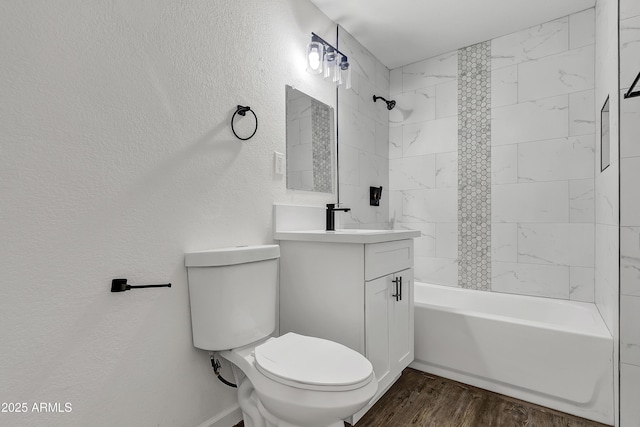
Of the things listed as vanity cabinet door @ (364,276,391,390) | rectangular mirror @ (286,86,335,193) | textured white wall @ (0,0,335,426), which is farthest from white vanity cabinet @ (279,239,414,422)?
rectangular mirror @ (286,86,335,193)

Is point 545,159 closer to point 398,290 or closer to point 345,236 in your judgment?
point 398,290

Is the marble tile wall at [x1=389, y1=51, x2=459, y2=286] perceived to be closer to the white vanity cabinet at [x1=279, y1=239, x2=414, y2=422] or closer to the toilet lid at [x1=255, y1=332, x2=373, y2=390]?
the white vanity cabinet at [x1=279, y1=239, x2=414, y2=422]

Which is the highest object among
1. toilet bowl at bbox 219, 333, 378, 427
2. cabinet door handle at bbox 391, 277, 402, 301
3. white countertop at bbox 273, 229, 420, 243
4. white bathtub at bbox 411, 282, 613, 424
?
white countertop at bbox 273, 229, 420, 243

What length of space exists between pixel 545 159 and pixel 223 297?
2347mm

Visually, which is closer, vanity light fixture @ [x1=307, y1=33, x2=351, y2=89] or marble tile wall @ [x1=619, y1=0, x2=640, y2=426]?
marble tile wall @ [x1=619, y1=0, x2=640, y2=426]

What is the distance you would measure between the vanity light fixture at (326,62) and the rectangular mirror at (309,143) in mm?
179

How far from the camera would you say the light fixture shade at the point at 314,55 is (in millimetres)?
1995

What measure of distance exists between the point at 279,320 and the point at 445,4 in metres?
2.25

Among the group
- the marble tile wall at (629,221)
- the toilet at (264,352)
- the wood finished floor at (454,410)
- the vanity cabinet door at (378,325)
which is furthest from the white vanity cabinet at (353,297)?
the marble tile wall at (629,221)

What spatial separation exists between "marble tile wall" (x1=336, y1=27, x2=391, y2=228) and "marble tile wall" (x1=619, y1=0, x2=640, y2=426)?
Result: 1.48m

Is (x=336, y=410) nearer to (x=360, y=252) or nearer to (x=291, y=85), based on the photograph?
(x=360, y=252)

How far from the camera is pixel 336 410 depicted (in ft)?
3.34

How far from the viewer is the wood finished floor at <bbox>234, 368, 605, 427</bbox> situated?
1.58 meters

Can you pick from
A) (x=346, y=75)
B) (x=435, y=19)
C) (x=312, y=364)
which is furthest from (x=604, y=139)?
(x=312, y=364)
